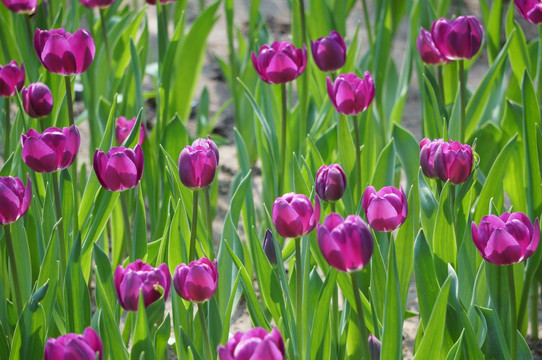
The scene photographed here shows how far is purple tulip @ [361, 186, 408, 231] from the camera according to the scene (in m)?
1.17

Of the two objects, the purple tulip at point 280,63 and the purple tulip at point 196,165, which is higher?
the purple tulip at point 280,63

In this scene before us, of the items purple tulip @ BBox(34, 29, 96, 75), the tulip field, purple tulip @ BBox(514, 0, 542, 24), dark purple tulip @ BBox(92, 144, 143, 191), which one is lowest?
the tulip field

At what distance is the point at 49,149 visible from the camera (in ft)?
4.13

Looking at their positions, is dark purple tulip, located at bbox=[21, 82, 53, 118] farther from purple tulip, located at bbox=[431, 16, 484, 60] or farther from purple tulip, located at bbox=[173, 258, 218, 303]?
purple tulip, located at bbox=[431, 16, 484, 60]

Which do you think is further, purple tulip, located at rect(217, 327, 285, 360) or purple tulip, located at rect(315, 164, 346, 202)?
purple tulip, located at rect(315, 164, 346, 202)

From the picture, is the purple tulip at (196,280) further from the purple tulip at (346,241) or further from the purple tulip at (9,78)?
the purple tulip at (9,78)

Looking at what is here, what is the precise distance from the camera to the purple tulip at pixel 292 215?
112 centimetres

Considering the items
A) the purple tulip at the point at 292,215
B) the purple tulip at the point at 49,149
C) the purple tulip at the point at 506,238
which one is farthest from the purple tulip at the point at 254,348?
the purple tulip at the point at 49,149

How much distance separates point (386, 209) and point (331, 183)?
0.41 feet

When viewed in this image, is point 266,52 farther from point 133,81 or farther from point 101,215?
point 133,81

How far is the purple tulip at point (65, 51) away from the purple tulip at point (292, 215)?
56cm

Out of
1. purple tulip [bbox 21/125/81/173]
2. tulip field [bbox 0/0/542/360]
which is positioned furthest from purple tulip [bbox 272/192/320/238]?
purple tulip [bbox 21/125/81/173]

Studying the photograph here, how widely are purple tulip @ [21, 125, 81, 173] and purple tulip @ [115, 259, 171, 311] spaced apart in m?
0.25

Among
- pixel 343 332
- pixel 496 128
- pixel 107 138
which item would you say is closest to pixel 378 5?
pixel 496 128
